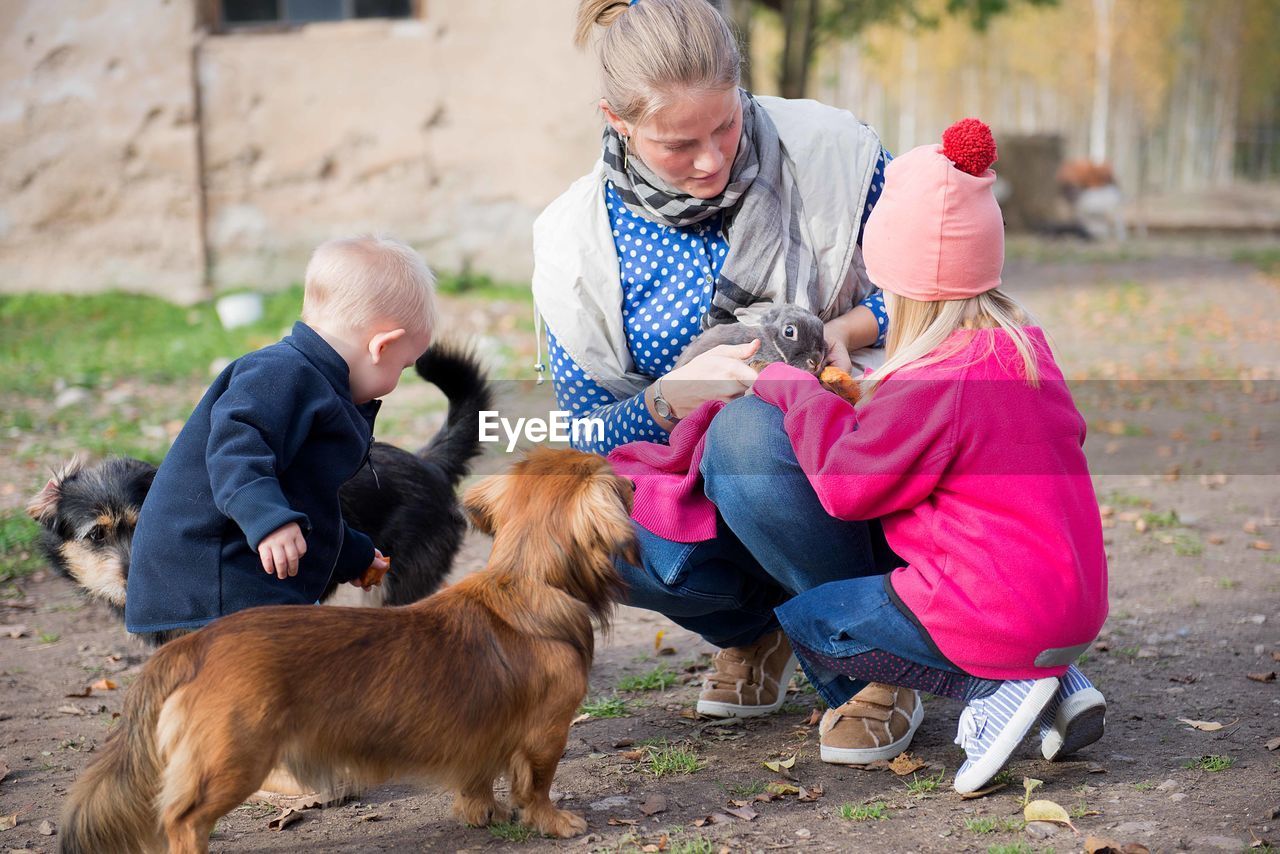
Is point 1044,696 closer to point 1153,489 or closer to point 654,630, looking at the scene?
point 654,630

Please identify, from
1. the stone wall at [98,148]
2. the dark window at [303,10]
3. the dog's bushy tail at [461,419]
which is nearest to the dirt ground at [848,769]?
the dog's bushy tail at [461,419]

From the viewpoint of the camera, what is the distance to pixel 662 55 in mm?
3135

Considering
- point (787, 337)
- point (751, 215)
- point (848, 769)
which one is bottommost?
point (848, 769)

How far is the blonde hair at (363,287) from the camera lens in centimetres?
296

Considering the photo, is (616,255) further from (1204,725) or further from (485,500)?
(1204,725)

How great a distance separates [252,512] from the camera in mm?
2590

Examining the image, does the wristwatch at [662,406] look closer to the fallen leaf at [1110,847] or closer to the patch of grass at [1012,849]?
the patch of grass at [1012,849]

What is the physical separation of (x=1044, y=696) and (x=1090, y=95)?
42.7m

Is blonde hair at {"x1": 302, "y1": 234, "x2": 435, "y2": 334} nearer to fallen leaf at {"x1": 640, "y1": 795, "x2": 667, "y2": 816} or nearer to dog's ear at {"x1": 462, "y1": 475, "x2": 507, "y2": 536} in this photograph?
dog's ear at {"x1": 462, "y1": 475, "x2": 507, "y2": 536}

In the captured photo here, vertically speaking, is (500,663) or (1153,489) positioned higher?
(500,663)

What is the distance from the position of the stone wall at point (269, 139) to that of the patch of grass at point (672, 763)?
7.74m

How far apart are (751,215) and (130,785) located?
7.18ft

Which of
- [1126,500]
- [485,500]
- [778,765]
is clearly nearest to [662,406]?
[485,500]

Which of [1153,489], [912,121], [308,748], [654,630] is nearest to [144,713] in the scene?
[308,748]
